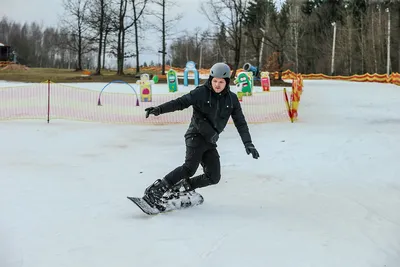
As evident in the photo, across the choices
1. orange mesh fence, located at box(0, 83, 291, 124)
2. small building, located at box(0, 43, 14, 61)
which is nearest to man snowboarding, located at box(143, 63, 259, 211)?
orange mesh fence, located at box(0, 83, 291, 124)

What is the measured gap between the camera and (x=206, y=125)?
15.8ft

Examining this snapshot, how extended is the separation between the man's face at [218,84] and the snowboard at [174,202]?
1.26 m

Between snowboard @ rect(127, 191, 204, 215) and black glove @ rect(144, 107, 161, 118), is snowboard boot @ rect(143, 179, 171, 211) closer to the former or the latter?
snowboard @ rect(127, 191, 204, 215)

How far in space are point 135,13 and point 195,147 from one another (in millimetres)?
38890

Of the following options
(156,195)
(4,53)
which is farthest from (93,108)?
(4,53)

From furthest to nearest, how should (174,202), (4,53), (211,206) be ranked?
1. (4,53)
2. (211,206)
3. (174,202)

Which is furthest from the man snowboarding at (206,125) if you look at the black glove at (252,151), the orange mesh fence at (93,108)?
the orange mesh fence at (93,108)

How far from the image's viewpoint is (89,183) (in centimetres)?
627

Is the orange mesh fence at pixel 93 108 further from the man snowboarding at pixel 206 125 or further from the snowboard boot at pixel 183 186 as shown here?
the man snowboarding at pixel 206 125

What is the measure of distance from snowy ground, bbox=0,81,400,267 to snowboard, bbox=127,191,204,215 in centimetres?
10

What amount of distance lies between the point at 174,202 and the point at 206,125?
962 millimetres

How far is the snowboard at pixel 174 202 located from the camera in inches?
192

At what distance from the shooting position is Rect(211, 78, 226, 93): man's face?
4725 mm

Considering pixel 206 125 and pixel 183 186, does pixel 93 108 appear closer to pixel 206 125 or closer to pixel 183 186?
pixel 183 186
